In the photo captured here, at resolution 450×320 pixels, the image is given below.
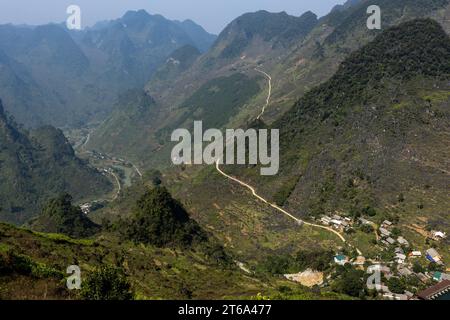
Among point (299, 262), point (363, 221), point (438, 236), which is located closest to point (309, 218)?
point (363, 221)

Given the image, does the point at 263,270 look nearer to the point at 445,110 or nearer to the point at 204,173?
the point at 445,110

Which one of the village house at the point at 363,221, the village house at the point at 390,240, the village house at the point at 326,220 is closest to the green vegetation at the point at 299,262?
the village house at the point at 326,220

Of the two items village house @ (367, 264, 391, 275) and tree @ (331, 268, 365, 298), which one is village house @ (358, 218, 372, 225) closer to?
village house @ (367, 264, 391, 275)

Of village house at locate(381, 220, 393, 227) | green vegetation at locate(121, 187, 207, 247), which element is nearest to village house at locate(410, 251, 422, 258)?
village house at locate(381, 220, 393, 227)

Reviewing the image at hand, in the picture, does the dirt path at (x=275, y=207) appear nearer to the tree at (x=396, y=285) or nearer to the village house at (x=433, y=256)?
the village house at (x=433, y=256)

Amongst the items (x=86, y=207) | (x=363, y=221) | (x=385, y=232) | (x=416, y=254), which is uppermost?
(x=363, y=221)

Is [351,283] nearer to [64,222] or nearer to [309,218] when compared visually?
[309,218]

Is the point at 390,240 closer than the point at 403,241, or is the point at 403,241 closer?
the point at 403,241

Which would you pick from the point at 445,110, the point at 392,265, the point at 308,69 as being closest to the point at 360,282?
the point at 392,265
